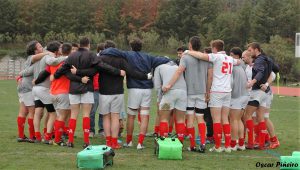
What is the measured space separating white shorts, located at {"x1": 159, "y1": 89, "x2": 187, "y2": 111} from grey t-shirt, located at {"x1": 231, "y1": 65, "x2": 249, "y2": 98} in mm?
1067

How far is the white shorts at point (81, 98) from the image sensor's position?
9.46m

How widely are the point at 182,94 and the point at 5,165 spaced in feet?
11.6

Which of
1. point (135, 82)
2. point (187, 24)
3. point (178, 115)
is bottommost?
point (178, 115)

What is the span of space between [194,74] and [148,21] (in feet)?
216

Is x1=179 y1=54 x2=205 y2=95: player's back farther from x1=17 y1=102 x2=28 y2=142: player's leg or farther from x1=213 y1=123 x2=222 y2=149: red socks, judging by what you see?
x1=17 y1=102 x2=28 y2=142: player's leg

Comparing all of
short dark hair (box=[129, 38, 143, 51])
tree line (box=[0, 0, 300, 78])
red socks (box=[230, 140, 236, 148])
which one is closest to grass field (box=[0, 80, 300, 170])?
red socks (box=[230, 140, 236, 148])

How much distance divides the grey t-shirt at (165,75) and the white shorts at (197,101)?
0.82ft

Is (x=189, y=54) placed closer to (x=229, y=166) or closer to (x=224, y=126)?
(x=224, y=126)

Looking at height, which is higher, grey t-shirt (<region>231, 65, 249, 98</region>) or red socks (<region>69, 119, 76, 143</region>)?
grey t-shirt (<region>231, 65, 249, 98</region>)

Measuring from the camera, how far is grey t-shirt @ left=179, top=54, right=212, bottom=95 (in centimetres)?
949

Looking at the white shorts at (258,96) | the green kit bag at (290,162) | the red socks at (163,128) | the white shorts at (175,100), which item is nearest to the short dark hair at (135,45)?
the white shorts at (175,100)

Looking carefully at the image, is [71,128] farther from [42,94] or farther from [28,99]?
[28,99]

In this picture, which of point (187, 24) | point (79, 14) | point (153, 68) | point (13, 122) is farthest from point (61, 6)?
point (153, 68)

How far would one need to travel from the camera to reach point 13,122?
14.2 m
